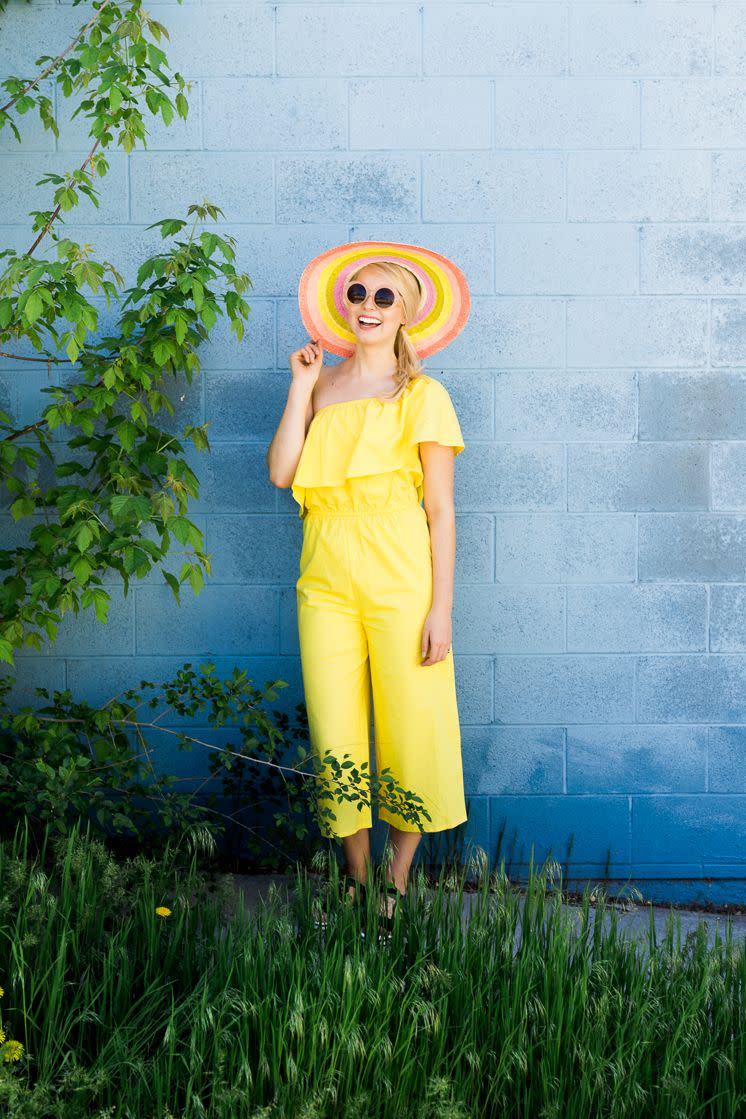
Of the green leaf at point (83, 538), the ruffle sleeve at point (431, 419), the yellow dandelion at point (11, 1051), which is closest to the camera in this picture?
the yellow dandelion at point (11, 1051)

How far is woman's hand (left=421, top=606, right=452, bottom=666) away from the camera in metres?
2.79

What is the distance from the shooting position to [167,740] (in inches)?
134

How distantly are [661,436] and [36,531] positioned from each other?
187cm

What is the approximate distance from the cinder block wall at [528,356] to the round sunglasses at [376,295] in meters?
0.50

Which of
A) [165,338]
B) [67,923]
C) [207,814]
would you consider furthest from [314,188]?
[67,923]

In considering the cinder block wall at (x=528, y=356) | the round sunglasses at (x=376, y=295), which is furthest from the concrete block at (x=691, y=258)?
the round sunglasses at (x=376, y=295)

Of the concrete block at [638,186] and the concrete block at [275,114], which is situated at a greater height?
the concrete block at [275,114]

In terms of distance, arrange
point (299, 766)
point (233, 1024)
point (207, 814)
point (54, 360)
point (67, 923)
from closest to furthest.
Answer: point (233, 1024)
point (67, 923)
point (299, 766)
point (54, 360)
point (207, 814)

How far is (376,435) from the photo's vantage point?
2773 millimetres

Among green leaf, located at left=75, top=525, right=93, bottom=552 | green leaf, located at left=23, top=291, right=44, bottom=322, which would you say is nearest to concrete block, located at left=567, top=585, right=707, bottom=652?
green leaf, located at left=75, top=525, right=93, bottom=552

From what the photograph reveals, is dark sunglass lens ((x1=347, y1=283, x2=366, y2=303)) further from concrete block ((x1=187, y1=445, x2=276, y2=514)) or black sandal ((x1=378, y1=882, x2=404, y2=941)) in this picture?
black sandal ((x1=378, y1=882, x2=404, y2=941))

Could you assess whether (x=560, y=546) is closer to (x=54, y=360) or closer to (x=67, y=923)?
(x=54, y=360)

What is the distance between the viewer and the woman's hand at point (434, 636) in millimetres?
2789

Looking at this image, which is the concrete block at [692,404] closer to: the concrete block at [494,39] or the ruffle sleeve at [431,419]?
the ruffle sleeve at [431,419]
